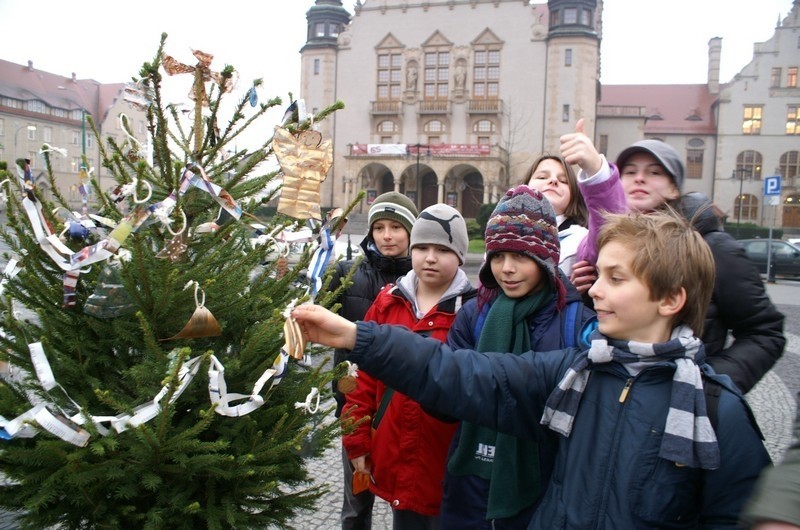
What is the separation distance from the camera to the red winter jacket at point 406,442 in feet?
8.23

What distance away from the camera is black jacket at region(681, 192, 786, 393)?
2.13m

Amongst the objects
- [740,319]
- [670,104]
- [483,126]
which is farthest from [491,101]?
[740,319]

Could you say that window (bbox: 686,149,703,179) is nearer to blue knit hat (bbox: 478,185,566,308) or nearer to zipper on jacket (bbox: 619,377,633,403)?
blue knit hat (bbox: 478,185,566,308)

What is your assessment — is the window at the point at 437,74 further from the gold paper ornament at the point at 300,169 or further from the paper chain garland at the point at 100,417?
the paper chain garland at the point at 100,417

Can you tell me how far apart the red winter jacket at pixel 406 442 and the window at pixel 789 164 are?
56.9 m

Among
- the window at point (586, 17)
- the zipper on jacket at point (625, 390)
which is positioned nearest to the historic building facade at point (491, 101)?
the window at point (586, 17)

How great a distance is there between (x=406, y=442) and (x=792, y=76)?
5966cm

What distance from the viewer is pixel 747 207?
4956 centimetres

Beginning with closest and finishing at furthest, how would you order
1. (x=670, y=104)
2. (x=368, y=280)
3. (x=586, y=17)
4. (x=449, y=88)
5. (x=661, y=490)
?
(x=661, y=490)
(x=368, y=280)
(x=586, y=17)
(x=449, y=88)
(x=670, y=104)

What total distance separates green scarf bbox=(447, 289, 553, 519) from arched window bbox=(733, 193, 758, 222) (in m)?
53.9

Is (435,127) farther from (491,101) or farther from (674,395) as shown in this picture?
(674,395)

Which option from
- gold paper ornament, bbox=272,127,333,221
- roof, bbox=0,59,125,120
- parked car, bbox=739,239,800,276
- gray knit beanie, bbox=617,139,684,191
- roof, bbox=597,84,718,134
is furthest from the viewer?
roof, bbox=0,59,125,120

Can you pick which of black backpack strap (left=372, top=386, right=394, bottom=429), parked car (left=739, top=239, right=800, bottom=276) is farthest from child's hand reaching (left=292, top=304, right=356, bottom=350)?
parked car (left=739, top=239, right=800, bottom=276)

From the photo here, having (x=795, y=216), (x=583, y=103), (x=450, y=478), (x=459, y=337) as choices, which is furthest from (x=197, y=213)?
(x=795, y=216)
